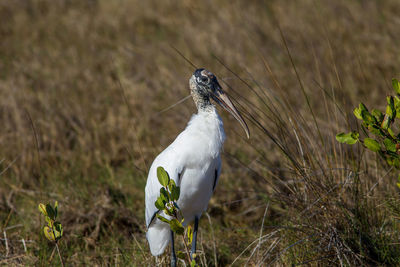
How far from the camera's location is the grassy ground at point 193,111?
9.85ft

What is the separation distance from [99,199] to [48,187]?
56 centimetres

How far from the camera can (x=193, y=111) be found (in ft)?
15.8

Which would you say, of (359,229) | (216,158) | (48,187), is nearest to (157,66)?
(48,187)

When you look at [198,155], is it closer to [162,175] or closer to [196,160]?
[196,160]

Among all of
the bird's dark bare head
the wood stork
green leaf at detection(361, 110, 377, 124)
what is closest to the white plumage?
the wood stork

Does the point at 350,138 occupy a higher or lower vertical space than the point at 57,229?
higher

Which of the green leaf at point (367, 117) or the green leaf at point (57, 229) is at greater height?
the green leaf at point (367, 117)

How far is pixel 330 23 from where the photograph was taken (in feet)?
22.1

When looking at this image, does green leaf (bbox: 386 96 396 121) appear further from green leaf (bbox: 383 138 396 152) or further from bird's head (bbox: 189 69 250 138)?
bird's head (bbox: 189 69 250 138)

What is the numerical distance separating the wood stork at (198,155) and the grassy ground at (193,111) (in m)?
0.16

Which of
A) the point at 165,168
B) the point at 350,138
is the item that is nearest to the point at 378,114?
the point at 350,138

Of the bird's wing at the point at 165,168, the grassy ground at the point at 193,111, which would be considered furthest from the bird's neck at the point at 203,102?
the bird's wing at the point at 165,168

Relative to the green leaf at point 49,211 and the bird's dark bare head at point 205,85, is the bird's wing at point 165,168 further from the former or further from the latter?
the green leaf at point 49,211

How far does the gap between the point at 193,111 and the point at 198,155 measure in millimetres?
1878
